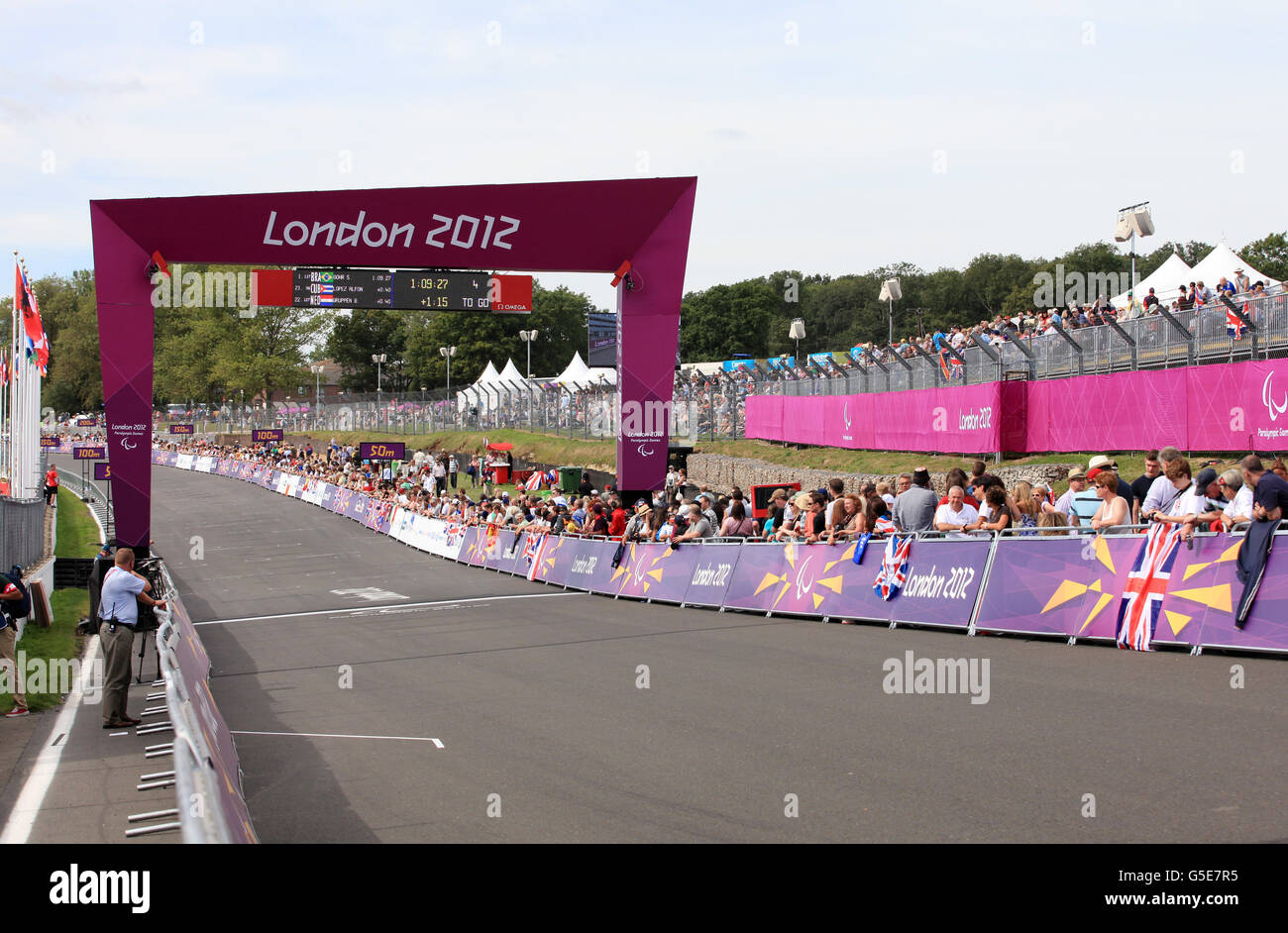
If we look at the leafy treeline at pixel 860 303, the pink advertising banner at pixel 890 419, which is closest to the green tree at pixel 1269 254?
the leafy treeline at pixel 860 303

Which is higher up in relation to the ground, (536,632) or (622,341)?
(622,341)

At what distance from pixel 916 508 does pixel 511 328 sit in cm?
11179

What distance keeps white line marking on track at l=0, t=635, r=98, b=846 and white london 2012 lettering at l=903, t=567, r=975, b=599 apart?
28.5 feet

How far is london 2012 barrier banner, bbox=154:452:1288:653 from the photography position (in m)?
9.90

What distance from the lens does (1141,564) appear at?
34.4 ft

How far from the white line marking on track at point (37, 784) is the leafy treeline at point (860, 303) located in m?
78.1

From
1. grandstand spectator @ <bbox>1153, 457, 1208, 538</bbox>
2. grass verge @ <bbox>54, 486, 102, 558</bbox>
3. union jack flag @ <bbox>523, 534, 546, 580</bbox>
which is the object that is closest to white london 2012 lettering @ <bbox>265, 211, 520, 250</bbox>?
union jack flag @ <bbox>523, 534, 546, 580</bbox>

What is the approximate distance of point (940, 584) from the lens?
12.7 meters

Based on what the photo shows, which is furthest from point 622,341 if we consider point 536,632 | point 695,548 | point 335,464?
point 335,464

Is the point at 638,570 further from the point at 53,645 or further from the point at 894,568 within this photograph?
the point at 53,645

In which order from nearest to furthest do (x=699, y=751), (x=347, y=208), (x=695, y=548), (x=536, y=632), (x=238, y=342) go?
(x=699, y=751) < (x=536, y=632) < (x=695, y=548) < (x=347, y=208) < (x=238, y=342)
